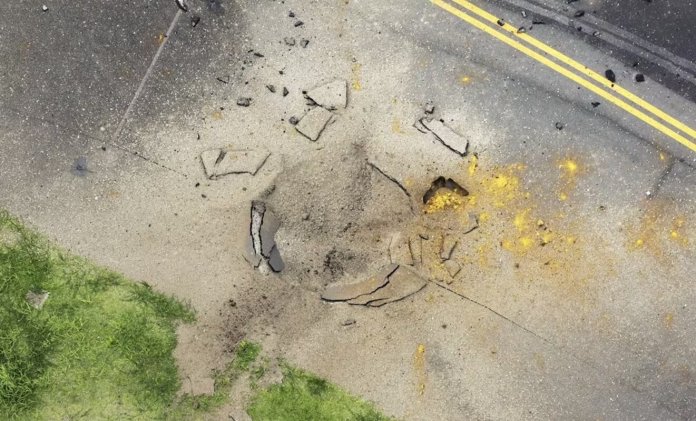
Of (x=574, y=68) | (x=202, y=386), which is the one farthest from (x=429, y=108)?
(x=202, y=386)

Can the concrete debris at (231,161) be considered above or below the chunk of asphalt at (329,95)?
below

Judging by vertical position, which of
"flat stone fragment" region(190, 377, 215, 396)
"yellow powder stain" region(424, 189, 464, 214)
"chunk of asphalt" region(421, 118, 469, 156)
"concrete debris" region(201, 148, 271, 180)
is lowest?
"flat stone fragment" region(190, 377, 215, 396)

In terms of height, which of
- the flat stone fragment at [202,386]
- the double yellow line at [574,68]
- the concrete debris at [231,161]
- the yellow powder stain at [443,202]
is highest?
the double yellow line at [574,68]

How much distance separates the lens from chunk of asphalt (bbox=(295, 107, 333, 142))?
4.70m

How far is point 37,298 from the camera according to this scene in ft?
15.5

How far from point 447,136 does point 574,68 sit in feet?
4.38

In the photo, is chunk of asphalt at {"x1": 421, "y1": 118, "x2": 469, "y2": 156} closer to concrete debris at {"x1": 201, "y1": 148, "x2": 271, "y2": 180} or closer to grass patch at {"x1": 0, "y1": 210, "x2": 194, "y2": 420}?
concrete debris at {"x1": 201, "y1": 148, "x2": 271, "y2": 180}

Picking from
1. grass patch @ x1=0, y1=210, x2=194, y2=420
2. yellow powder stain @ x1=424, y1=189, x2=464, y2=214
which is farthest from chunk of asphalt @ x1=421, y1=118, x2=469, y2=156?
grass patch @ x1=0, y1=210, x2=194, y2=420

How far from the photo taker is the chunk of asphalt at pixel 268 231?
4715 mm

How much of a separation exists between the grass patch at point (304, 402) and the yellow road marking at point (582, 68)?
11.9ft

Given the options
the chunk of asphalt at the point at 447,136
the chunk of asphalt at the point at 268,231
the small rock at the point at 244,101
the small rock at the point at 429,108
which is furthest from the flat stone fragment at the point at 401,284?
the small rock at the point at 244,101

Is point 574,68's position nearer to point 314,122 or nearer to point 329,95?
point 329,95

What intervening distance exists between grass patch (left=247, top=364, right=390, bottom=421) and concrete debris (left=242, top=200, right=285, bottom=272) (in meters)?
0.96

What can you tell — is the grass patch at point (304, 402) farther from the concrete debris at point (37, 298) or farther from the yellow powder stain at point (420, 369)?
the concrete debris at point (37, 298)
